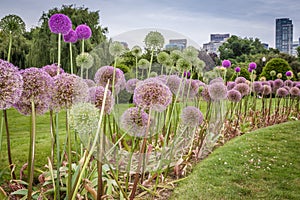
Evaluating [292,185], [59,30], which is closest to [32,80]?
[59,30]

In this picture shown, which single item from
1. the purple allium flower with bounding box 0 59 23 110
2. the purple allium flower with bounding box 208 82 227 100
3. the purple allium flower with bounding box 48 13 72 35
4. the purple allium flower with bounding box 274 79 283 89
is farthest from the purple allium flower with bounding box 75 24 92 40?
the purple allium flower with bounding box 274 79 283 89

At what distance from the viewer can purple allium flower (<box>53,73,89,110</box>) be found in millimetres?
1360

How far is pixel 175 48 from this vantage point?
264 centimetres

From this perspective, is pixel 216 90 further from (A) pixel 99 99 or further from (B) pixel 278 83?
(B) pixel 278 83

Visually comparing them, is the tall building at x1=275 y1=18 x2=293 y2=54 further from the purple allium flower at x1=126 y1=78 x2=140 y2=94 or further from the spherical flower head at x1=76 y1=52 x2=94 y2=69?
the spherical flower head at x1=76 y1=52 x2=94 y2=69

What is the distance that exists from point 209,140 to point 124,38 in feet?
8.20

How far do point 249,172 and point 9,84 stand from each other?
2996 millimetres

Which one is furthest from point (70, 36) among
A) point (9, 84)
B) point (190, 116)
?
point (190, 116)

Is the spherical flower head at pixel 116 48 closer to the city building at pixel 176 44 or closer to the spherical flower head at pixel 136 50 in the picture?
the spherical flower head at pixel 136 50

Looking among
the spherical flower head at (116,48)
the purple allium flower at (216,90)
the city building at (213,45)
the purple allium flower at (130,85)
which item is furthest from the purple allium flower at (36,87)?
the purple allium flower at (216,90)

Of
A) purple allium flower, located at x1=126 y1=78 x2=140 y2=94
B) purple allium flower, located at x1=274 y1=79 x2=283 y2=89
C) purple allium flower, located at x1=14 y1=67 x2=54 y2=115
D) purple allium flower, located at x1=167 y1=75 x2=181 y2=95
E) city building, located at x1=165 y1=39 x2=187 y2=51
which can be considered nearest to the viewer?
purple allium flower, located at x1=14 y1=67 x2=54 y2=115

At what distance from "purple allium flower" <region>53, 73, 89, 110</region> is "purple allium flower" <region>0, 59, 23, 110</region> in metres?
0.16

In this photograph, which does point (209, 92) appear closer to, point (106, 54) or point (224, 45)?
point (106, 54)

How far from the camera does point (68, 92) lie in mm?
1358
